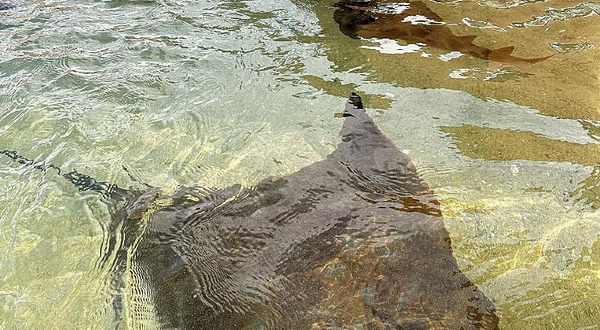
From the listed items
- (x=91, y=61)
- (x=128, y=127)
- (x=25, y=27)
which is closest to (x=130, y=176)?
(x=128, y=127)

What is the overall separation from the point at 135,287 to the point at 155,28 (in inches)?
226

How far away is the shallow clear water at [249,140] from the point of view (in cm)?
330

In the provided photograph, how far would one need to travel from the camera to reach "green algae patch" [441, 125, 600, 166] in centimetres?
418

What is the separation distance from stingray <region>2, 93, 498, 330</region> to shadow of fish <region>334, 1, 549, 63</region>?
2877 mm

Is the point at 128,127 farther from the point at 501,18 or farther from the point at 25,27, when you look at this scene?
the point at 501,18

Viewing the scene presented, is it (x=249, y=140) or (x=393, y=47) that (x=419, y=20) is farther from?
(x=249, y=140)

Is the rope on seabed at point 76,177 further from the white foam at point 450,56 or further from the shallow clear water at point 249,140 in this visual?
the white foam at point 450,56

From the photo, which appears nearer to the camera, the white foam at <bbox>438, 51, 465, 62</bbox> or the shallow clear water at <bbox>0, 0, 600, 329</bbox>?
the shallow clear water at <bbox>0, 0, 600, 329</bbox>

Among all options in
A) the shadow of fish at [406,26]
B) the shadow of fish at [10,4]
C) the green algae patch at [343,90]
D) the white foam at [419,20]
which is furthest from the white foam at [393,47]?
the shadow of fish at [10,4]

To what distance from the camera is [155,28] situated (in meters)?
7.58

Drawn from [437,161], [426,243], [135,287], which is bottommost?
[135,287]

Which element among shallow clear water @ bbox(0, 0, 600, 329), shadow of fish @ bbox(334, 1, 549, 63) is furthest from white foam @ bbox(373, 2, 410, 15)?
shallow clear water @ bbox(0, 0, 600, 329)

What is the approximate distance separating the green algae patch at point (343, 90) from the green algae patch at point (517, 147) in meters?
0.92

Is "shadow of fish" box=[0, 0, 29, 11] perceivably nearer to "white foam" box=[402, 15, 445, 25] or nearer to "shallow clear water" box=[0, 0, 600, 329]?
"shallow clear water" box=[0, 0, 600, 329]
